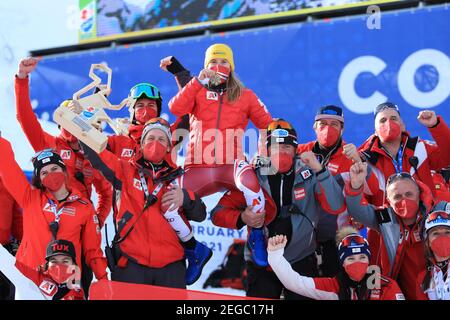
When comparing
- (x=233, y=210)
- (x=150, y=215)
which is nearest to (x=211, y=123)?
(x=233, y=210)

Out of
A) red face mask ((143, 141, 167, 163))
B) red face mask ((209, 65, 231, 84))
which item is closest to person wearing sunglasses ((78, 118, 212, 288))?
red face mask ((143, 141, 167, 163))

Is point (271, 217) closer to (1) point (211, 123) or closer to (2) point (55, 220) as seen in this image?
(1) point (211, 123)

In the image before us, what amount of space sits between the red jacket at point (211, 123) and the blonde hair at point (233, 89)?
3 cm

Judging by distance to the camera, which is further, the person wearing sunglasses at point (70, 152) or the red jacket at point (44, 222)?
the person wearing sunglasses at point (70, 152)

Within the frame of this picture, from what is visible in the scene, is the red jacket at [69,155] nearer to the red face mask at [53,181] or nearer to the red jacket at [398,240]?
the red face mask at [53,181]

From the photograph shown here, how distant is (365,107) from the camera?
7570mm

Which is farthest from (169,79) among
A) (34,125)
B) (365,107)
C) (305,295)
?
(305,295)

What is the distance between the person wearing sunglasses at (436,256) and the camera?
4320 mm

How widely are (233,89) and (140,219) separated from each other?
4.32 feet

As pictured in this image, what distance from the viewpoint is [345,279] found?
4.41 meters

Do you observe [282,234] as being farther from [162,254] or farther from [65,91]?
[65,91]

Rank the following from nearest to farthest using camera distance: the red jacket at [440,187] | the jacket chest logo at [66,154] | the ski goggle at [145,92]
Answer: the red jacket at [440,187]
the jacket chest logo at [66,154]
the ski goggle at [145,92]

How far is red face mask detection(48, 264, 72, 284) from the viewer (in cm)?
446

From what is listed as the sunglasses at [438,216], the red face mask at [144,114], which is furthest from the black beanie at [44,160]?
the sunglasses at [438,216]
